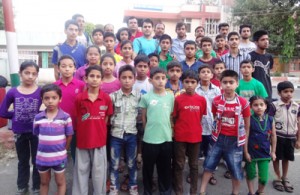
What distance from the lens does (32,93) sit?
2.98 metres

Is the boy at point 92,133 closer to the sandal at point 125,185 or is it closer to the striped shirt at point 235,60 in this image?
the sandal at point 125,185

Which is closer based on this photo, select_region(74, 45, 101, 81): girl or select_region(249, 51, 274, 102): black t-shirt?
select_region(74, 45, 101, 81): girl

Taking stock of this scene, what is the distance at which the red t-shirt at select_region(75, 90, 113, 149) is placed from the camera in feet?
9.46

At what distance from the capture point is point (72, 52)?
396cm

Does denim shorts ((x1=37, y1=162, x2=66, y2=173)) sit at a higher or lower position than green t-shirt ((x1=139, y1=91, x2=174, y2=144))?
lower

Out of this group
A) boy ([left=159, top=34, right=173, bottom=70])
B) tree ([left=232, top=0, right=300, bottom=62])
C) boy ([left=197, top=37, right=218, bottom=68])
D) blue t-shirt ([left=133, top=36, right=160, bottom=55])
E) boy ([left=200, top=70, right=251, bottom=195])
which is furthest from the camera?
tree ([left=232, top=0, right=300, bottom=62])

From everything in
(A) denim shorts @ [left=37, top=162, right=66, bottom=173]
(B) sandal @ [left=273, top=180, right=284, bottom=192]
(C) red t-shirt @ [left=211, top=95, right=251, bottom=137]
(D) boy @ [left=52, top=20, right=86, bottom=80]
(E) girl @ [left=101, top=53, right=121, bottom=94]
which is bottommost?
(B) sandal @ [left=273, top=180, right=284, bottom=192]

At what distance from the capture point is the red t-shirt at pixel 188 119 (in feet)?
9.89

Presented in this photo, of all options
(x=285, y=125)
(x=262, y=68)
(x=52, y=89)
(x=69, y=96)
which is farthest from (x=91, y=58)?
(x=285, y=125)

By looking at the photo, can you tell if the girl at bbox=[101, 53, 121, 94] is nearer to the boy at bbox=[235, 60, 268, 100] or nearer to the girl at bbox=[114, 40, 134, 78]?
the girl at bbox=[114, 40, 134, 78]

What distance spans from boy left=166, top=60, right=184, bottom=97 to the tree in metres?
11.2

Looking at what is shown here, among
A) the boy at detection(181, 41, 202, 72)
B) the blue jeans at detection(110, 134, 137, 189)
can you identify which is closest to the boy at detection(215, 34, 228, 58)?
the boy at detection(181, 41, 202, 72)

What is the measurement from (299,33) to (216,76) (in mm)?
15087

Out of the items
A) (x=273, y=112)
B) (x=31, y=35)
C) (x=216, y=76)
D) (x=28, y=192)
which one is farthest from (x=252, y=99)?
(x=31, y=35)
